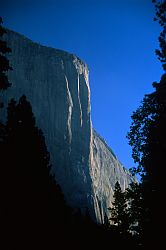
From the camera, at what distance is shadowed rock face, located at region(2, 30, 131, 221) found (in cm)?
10581

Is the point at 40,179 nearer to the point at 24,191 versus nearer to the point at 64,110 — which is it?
the point at 24,191

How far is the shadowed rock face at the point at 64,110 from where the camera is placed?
4166 inches

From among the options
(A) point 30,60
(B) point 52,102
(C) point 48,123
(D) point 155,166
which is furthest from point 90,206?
(D) point 155,166

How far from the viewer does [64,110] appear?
119938mm

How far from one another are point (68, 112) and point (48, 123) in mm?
11639

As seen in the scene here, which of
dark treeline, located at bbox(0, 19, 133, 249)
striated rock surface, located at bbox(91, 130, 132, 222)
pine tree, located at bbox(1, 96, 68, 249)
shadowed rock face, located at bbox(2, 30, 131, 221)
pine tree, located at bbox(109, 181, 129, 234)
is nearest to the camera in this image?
dark treeline, located at bbox(0, 19, 133, 249)

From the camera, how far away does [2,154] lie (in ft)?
51.2

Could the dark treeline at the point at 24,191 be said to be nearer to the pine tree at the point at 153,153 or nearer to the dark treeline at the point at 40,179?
the dark treeline at the point at 40,179

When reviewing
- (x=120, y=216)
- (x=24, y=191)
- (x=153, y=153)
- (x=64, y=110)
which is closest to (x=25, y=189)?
(x=24, y=191)

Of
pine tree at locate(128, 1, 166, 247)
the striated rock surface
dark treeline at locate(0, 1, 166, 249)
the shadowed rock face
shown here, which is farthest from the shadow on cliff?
the striated rock surface

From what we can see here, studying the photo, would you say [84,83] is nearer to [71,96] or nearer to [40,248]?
[71,96]

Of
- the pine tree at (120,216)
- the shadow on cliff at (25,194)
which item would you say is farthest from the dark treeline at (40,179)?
the pine tree at (120,216)

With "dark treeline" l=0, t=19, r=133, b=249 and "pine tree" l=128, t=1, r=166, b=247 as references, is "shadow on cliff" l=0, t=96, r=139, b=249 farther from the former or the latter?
"pine tree" l=128, t=1, r=166, b=247

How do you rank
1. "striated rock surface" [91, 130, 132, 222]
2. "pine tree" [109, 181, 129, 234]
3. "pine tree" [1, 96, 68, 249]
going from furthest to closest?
"striated rock surface" [91, 130, 132, 222]
"pine tree" [109, 181, 129, 234]
"pine tree" [1, 96, 68, 249]
